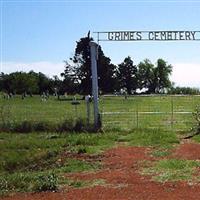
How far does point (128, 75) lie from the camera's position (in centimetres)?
12056

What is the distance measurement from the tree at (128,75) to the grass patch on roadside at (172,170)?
10309 cm

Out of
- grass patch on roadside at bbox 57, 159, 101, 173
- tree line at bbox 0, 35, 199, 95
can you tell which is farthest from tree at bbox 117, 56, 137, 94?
grass patch on roadside at bbox 57, 159, 101, 173

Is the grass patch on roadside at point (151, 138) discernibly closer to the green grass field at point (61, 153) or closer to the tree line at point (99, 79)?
the green grass field at point (61, 153)

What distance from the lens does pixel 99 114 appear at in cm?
2294

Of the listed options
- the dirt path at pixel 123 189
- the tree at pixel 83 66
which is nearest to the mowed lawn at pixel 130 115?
the dirt path at pixel 123 189

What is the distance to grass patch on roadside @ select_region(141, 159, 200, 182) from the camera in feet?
38.8

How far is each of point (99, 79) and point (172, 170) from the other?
8271 cm

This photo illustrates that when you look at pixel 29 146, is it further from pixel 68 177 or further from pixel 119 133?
pixel 68 177

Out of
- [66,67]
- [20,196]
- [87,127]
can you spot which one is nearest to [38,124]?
[87,127]

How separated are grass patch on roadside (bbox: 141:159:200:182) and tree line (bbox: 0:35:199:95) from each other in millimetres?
41648

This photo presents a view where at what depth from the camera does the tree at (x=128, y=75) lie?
11919cm

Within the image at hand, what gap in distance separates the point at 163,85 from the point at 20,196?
139m

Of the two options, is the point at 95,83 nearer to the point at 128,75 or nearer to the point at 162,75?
the point at 128,75

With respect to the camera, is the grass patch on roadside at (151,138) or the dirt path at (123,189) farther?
the grass patch on roadside at (151,138)
